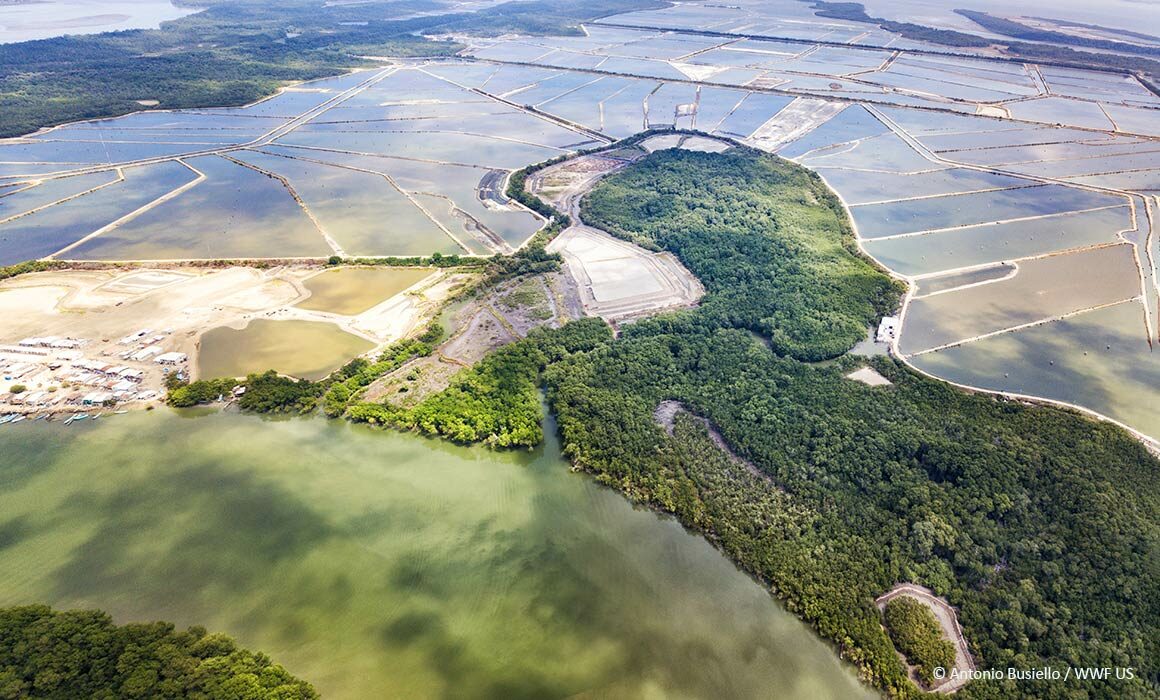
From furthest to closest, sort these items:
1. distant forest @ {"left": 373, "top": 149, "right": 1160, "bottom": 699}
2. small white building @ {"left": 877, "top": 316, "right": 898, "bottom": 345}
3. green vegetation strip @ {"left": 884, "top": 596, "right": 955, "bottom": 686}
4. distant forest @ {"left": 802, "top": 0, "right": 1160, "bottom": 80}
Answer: distant forest @ {"left": 802, "top": 0, "right": 1160, "bottom": 80} → small white building @ {"left": 877, "top": 316, "right": 898, "bottom": 345} → distant forest @ {"left": 373, "top": 149, "right": 1160, "bottom": 699} → green vegetation strip @ {"left": 884, "top": 596, "right": 955, "bottom": 686}

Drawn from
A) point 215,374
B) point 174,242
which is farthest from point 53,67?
point 215,374

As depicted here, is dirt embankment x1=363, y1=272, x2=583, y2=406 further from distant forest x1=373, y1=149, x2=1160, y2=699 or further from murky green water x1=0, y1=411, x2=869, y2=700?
murky green water x1=0, y1=411, x2=869, y2=700

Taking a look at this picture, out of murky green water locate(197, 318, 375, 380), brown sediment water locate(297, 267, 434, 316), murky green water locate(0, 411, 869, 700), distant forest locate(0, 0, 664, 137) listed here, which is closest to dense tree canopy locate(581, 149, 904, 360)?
murky green water locate(0, 411, 869, 700)

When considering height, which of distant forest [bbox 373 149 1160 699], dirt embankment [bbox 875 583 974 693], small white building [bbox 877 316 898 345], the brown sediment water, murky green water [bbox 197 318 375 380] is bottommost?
dirt embankment [bbox 875 583 974 693]

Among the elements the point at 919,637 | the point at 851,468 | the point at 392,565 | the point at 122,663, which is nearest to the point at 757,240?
the point at 851,468

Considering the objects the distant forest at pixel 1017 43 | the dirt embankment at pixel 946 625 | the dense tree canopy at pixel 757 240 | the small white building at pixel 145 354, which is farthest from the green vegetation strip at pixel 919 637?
the distant forest at pixel 1017 43

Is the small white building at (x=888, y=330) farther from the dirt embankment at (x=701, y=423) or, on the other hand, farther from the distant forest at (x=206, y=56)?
the distant forest at (x=206, y=56)
